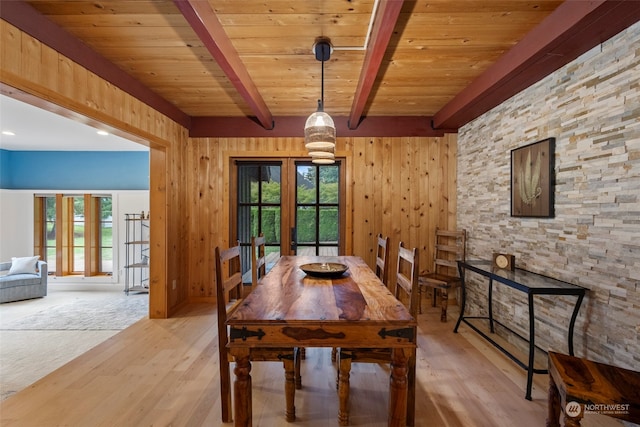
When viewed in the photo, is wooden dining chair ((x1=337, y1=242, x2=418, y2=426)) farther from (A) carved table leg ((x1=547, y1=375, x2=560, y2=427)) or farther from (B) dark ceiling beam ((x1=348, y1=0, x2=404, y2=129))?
(B) dark ceiling beam ((x1=348, y1=0, x2=404, y2=129))

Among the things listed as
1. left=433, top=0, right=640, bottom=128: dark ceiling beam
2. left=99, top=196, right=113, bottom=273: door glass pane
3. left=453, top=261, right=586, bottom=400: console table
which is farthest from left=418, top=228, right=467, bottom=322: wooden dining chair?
left=99, top=196, right=113, bottom=273: door glass pane

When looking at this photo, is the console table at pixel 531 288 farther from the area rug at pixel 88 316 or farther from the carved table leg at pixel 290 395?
the area rug at pixel 88 316

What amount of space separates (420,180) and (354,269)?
2.04m

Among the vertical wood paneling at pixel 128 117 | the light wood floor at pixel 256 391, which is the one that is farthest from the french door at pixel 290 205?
the light wood floor at pixel 256 391

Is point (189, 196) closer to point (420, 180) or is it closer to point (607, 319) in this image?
point (420, 180)

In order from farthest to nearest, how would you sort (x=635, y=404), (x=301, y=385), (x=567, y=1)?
(x=301, y=385) < (x=567, y=1) < (x=635, y=404)

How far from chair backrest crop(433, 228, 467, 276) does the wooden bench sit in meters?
2.08

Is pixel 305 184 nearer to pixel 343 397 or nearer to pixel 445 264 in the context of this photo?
pixel 445 264

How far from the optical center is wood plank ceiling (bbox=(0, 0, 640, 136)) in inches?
68.7

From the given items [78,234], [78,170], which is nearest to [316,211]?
[78,170]

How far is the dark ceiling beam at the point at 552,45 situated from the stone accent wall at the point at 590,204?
94 mm

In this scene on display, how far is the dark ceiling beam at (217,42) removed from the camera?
5.18 feet

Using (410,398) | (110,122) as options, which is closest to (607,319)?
(410,398)

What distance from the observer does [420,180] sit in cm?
388
